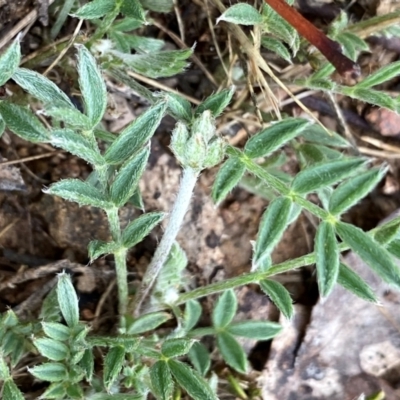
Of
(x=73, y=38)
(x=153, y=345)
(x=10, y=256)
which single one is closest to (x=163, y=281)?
(x=153, y=345)

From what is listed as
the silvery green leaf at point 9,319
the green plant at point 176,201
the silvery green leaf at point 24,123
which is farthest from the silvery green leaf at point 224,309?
the silvery green leaf at point 24,123

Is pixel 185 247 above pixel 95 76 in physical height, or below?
below

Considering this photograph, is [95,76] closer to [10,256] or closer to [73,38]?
[73,38]

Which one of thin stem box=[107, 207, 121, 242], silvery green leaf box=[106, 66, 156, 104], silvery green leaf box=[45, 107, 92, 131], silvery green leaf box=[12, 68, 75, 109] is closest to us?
silvery green leaf box=[45, 107, 92, 131]

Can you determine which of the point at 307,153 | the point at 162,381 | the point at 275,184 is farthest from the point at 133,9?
the point at 162,381

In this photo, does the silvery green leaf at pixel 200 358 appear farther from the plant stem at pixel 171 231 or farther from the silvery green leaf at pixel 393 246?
the silvery green leaf at pixel 393 246

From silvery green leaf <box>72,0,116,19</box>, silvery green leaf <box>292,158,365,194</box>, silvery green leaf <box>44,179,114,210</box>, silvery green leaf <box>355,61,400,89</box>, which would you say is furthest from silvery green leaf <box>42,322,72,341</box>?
silvery green leaf <box>355,61,400,89</box>

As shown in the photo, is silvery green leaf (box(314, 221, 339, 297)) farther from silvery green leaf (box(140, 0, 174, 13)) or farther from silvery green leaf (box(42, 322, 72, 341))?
silvery green leaf (box(140, 0, 174, 13))
